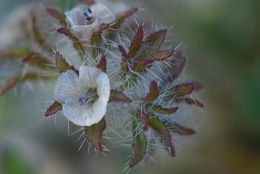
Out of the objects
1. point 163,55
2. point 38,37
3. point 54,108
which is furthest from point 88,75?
point 38,37

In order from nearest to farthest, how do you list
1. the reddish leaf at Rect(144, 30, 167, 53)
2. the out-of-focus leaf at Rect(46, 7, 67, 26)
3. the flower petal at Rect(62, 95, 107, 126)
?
the flower petal at Rect(62, 95, 107, 126), the reddish leaf at Rect(144, 30, 167, 53), the out-of-focus leaf at Rect(46, 7, 67, 26)

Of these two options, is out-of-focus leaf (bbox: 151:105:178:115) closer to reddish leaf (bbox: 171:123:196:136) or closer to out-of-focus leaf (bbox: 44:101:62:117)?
reddish leaf (bbox: 171:123:196:136)

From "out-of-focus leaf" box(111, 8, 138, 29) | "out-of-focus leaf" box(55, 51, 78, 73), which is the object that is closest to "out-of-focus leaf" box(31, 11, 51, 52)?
"out-of-focus leaf" box(111, 8, 138, 29)

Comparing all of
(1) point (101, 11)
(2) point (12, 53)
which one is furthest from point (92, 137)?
(2) point (12, 53)

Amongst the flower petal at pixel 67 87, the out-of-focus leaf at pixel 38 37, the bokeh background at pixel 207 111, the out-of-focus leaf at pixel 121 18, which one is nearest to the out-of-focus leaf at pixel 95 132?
the flower petal at pixel 67 87

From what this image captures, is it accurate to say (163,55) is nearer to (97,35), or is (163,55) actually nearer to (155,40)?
(155,40)

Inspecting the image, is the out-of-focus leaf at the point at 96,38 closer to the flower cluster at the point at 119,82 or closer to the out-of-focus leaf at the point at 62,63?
the flower cluster at the point at 119,82
